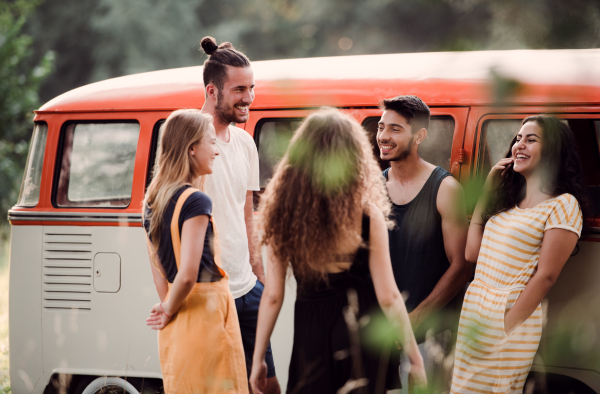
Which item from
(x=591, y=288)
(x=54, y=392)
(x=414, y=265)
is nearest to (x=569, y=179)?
(x=591, y=288)

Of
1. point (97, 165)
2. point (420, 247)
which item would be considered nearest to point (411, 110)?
point (420, 247)

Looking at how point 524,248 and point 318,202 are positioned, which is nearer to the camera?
point 318,202

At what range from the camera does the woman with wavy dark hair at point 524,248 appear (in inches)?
110

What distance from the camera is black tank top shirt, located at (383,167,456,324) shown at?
125 inches

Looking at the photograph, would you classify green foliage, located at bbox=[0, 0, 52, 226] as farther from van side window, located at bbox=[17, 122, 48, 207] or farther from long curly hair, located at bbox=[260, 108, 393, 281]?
long curly hair, located at bbox=[260, 108, 393, 281]

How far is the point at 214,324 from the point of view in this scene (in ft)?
8.64

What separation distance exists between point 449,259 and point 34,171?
3131 mm

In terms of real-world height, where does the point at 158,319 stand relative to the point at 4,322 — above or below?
above

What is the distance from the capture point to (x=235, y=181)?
3.23 metres

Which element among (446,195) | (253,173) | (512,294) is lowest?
(512,294)

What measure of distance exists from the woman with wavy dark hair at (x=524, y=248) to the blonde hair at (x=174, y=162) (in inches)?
55.4

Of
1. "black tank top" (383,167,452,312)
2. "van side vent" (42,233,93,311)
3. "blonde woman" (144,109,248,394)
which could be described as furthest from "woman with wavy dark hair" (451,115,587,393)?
"van side vent" (42,233,93,311)

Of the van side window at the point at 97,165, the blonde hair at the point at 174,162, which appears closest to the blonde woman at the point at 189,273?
the blonde hair at the point at 174,162

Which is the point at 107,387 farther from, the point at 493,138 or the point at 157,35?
the point at 157,35
